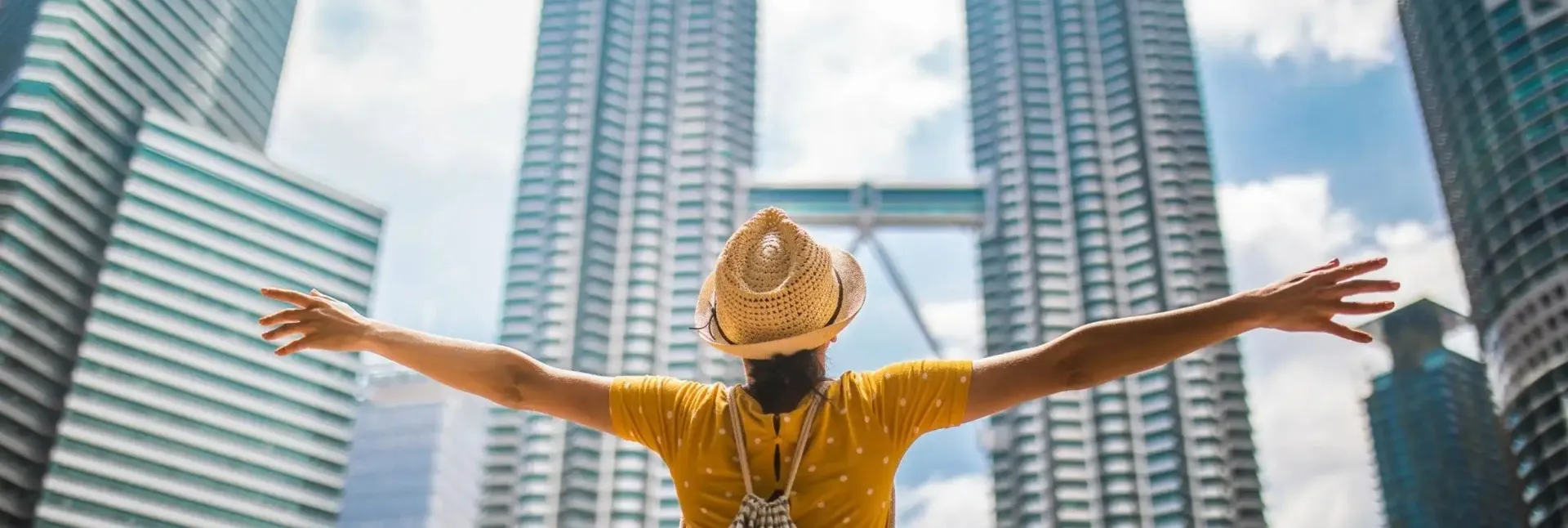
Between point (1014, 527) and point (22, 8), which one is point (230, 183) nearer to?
A: point (22, 8)

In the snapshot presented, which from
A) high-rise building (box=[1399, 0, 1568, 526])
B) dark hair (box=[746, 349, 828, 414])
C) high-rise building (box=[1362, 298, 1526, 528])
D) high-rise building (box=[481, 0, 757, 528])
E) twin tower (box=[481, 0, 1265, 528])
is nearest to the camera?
dark hair (box=[746, 349, 828, 414])

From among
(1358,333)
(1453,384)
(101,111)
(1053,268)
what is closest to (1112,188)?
(1053,268)

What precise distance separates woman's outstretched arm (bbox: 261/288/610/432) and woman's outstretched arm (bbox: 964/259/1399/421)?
3.28 feet

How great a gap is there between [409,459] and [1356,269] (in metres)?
153

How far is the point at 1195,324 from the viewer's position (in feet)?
9.48

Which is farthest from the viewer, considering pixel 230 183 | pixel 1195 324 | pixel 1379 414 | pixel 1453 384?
pixel 1379 414

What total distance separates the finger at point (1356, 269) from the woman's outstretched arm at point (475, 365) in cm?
176

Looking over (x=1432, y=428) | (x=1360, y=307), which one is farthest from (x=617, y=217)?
(x=1360, y=307)

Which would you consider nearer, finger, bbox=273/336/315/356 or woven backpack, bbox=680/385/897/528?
woven backpack, bbox=680/385/897/528

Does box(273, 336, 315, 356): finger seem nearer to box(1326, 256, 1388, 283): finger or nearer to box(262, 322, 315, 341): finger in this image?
box(262, 322, 315, 341): finger

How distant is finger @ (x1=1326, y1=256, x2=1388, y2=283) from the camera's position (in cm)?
291

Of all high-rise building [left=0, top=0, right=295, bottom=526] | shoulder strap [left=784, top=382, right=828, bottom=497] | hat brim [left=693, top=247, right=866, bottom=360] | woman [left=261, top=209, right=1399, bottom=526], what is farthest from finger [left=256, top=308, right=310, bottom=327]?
high-rise building [left=0, top=0, right=295, bottom=526]

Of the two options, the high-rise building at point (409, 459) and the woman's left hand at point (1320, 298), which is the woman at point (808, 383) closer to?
the woman's left hand at point (1320, 298)

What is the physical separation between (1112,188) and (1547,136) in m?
44.8
